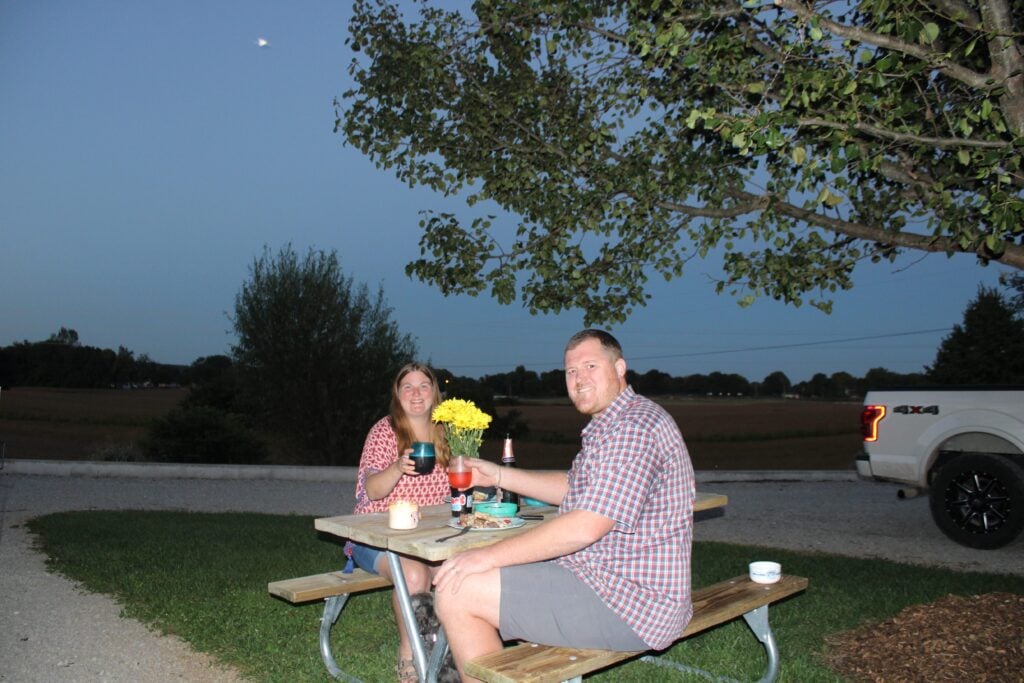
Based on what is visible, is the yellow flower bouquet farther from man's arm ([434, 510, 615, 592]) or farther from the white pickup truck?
the white pickup truck

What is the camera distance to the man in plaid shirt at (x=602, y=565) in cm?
306

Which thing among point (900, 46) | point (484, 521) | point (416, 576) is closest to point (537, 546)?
point (484, 521)

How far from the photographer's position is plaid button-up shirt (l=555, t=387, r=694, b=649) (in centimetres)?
310

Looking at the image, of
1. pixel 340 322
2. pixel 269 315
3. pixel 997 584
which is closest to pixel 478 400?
pixel 340 322

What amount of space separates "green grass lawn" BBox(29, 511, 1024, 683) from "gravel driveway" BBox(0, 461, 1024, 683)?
22 centimetres

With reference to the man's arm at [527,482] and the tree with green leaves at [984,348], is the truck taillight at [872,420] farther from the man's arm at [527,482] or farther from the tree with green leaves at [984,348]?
the tree with green leaves at [984,348]

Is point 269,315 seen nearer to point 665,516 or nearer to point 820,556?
point 820,556

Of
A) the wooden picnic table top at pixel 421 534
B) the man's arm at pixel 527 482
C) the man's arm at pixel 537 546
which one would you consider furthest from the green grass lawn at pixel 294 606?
the man's arm at pixel 537 546

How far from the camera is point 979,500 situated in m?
8.22

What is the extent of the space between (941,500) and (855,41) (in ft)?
18.5

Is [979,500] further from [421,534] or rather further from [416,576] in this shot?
[421,534]

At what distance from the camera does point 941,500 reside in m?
8.41

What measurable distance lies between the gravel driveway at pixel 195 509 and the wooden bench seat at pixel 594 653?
200 centimetres

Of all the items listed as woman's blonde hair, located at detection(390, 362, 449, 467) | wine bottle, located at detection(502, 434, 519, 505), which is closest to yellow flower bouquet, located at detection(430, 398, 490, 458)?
wine bottle, located at detection(502, 434, 519, 505)
